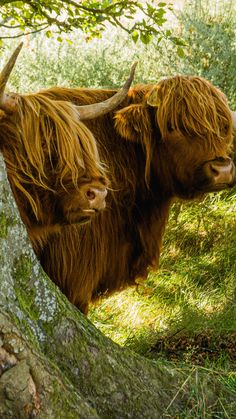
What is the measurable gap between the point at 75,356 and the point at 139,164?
2491 millimetres

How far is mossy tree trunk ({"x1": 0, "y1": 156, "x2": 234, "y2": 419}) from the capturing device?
2830 millimetres

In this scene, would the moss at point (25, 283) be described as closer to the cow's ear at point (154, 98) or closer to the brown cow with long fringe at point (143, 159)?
the brown cow with long fringe at point (143, 159)

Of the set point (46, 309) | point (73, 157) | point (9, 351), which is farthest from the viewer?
point (73, 157)

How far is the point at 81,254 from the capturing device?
5.07 meters

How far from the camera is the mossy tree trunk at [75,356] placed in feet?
9.29

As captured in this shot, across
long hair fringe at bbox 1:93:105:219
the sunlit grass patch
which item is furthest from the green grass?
long hair fringe at bbox 1:93:105:219

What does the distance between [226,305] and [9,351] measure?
4.44 m

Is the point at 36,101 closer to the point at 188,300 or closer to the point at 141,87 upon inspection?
the point at 141,87

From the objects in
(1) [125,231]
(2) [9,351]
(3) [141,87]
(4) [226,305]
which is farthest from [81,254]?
(2) [9,351]

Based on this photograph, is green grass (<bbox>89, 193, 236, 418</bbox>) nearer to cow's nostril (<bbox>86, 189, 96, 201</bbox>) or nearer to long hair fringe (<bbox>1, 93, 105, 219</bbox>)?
cow's nostril (<bbox>86, 189, 96, 201</bbox>)

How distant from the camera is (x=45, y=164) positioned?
4.27 m

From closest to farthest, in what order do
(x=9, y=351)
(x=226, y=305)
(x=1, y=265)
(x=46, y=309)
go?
(x=9, y=351) → (x=1, y=265) → (x=46, y=309) → (x=226, y=305)

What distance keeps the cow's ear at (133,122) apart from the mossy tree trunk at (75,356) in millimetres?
2128

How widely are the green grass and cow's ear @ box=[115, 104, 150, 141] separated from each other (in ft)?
4.14
